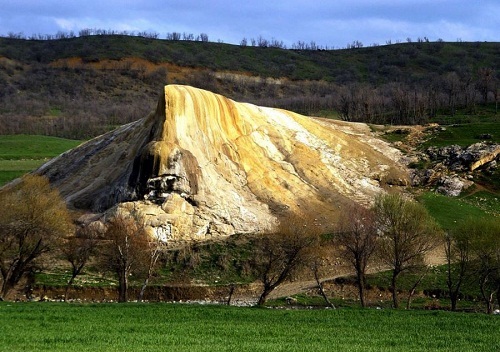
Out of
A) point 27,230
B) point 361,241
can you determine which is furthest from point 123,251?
point 361,241

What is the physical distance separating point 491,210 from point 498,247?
24955 millimetres

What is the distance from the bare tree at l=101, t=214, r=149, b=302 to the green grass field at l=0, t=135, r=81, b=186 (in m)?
38.9

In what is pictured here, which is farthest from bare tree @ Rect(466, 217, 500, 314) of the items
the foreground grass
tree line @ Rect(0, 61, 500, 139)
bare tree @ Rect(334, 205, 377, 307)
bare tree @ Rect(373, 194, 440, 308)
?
tree line @ Rect(0, 61, 500, 139)

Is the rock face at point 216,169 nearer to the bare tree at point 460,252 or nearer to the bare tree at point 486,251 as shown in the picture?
the bare tree at point 460,252

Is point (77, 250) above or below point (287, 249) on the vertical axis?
below

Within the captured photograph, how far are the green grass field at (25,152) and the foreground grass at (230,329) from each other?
52135 millimetres

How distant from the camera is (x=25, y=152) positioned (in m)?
103

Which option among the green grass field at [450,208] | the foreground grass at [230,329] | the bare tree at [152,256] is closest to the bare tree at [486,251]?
the foreground grass at [230,329]

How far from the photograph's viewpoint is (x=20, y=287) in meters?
43.2

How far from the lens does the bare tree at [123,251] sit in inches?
1533

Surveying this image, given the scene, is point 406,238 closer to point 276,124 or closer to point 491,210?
point 491,210

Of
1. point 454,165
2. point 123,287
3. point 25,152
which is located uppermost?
point 454,165

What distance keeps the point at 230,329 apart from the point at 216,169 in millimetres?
31491

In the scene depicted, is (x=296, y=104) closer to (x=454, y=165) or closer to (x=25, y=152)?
(x=25, y=152)
